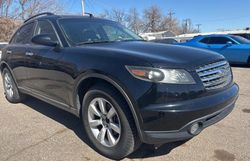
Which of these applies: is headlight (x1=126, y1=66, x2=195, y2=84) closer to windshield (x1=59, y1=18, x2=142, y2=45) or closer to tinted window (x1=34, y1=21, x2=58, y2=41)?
windshield (x1=59, y1=18, x2=142, y2=45)

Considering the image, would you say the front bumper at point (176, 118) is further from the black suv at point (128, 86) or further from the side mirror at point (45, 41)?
the side mirror at point (45, 41)

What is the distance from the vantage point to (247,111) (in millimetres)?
4777

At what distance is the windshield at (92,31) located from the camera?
393 cm

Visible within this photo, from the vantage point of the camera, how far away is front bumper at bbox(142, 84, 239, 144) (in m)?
2.63

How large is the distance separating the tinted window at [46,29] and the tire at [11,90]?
1459mm

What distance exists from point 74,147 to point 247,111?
3.09 m

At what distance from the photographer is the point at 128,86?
275cm

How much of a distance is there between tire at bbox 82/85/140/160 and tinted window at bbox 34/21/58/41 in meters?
1.22

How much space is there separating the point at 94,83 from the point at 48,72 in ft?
3.31

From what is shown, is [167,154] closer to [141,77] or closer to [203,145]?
[203,145]

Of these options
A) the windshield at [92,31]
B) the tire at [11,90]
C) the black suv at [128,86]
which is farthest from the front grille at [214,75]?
the tire at [11,90]

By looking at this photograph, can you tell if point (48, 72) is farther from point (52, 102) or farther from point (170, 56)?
point (170, 56)

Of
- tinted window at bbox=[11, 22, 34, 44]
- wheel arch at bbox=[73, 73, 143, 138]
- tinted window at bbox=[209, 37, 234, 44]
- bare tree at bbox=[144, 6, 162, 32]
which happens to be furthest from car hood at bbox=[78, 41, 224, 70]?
bare tree at bbox=[144, 6, 162, 32]

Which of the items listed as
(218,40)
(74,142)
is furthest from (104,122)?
(218,40)
